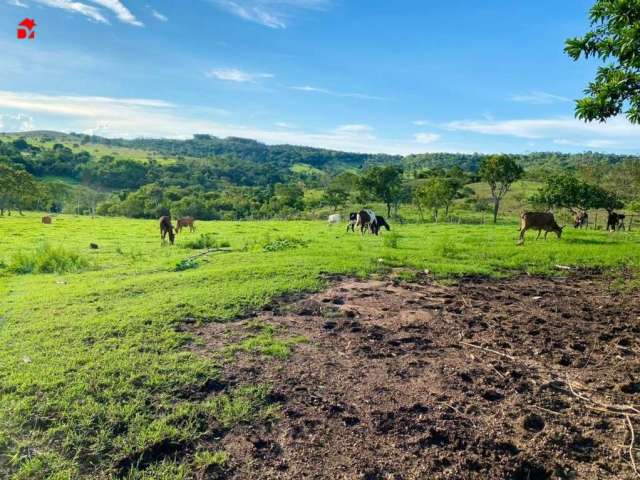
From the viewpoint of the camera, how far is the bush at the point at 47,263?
40.8ft

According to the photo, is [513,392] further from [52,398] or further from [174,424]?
[52,398]

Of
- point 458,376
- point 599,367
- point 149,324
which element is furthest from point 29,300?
point 599,367

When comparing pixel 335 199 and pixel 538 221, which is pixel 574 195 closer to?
pixel 538 221

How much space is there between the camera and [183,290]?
8.93 metres

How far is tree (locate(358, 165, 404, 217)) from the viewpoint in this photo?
54312 mm

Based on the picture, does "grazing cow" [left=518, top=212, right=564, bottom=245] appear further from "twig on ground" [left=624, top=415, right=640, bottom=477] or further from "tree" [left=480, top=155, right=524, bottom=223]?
"tree" [left=480, top=155, right=524, bottom=223]

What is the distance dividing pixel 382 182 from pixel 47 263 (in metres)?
45.5

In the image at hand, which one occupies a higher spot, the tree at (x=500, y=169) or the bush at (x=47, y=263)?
the tree at (x=500, y=169)

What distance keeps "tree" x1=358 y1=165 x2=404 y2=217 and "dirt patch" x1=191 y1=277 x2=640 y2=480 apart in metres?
46.9

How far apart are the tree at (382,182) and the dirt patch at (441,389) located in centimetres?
4688

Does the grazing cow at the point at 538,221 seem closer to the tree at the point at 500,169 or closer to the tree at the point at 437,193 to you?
the tree at the point at 500,169

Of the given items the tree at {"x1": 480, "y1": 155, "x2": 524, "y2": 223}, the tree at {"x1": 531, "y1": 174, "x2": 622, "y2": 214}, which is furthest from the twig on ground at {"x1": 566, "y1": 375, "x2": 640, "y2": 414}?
the tree at {"x1": 531, "y1": 174, "x2": 622, "y2": 214}

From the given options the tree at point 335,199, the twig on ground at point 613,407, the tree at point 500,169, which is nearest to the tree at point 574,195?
the tree at point 500,169

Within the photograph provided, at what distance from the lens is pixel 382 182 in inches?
2147
